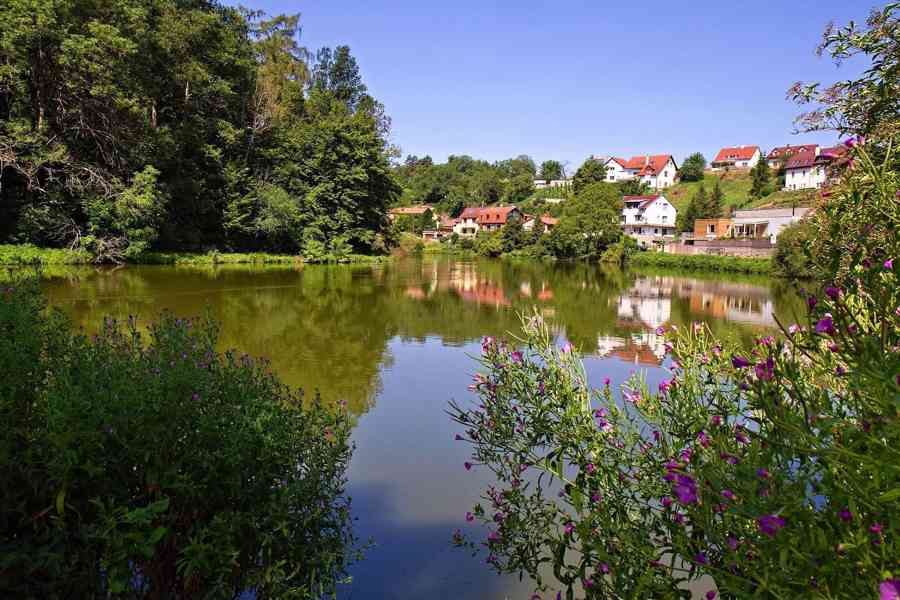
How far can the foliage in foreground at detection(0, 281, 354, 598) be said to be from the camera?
8.12 ft

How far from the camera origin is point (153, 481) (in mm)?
2752

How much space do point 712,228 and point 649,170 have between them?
4271cm

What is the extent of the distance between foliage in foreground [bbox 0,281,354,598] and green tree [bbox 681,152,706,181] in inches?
4141

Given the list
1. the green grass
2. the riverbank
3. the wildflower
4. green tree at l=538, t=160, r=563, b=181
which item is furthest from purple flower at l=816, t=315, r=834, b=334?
green tree at l=538, t=160, r=563, b=181

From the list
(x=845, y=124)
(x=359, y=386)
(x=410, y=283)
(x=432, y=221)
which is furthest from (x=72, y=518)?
(x=432, y=221)

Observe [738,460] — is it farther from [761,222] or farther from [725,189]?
[725,189]

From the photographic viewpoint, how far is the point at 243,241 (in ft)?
134

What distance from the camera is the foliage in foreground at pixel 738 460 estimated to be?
5.18ft

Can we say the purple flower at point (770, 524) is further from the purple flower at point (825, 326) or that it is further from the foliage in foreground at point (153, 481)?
the foliage in foreground at point (153, 481)

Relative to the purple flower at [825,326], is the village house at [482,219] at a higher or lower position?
higher

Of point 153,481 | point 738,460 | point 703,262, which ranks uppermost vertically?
point 738,460

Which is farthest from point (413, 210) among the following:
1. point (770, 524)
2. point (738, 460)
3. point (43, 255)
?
point (770, 524)

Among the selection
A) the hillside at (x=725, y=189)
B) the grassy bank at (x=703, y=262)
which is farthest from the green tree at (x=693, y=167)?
the grassy bank at (x=703, y=262)

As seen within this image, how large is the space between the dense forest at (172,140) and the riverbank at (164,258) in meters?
0.86
